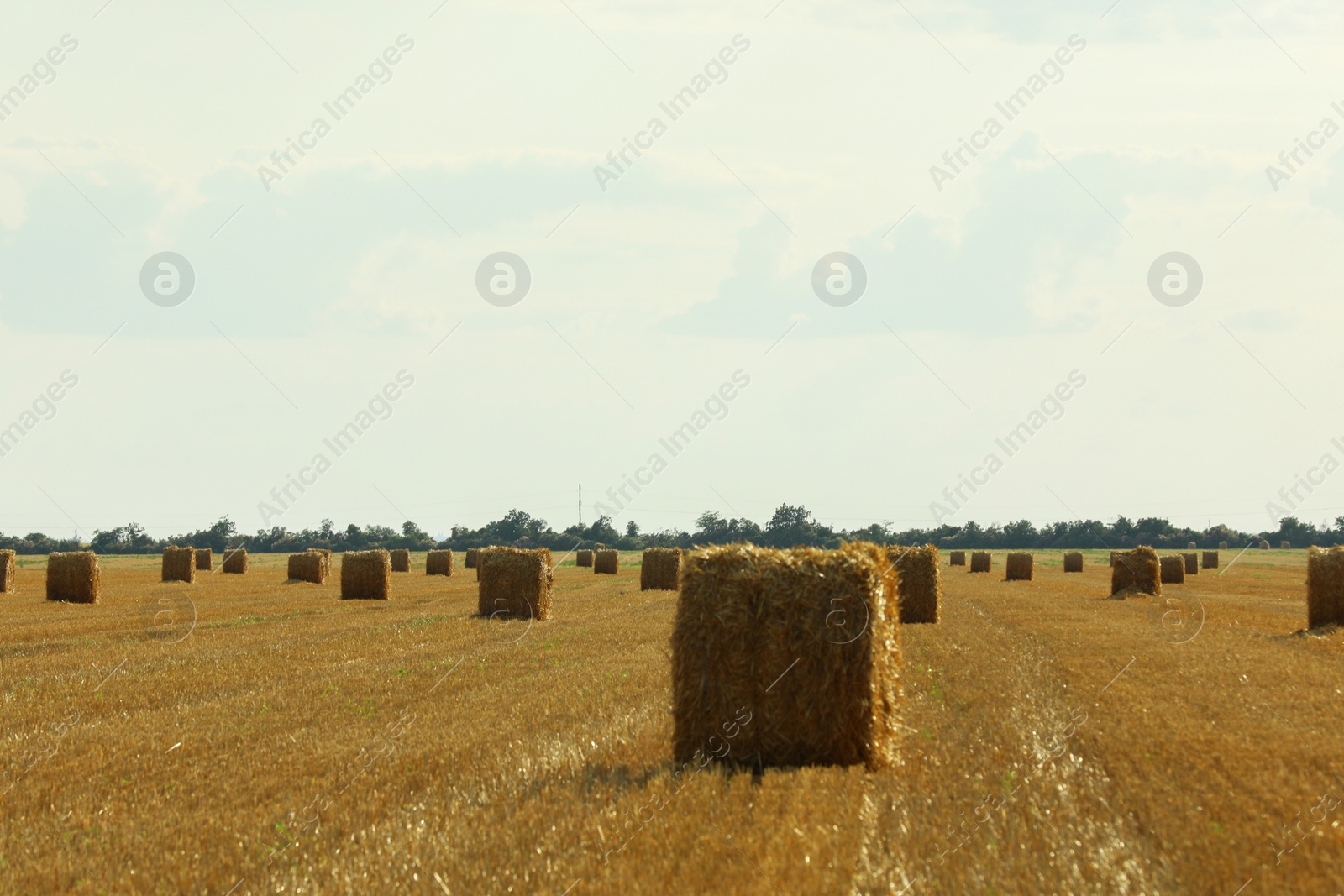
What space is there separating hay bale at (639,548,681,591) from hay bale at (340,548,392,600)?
10.4 meters

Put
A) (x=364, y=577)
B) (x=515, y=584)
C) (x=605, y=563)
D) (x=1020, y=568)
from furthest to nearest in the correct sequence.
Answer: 1. (x=605, y=563)
2. (x=1020, y=568)
3. (x=364, y=577)
4. (x=515, y=584)

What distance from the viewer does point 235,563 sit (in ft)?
196

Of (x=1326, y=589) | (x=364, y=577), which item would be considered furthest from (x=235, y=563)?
(x=1326, y=589)

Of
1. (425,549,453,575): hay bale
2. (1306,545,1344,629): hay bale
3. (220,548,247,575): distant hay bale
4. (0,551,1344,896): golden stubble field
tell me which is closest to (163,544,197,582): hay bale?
(220,548,247,575): distant hay bale

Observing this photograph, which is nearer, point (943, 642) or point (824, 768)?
point (824, 768)

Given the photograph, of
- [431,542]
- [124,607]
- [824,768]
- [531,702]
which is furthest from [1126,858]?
[431,542]

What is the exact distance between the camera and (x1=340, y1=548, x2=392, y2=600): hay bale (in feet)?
124

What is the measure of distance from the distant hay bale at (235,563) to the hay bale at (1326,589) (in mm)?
51245

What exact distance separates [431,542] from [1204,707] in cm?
13399

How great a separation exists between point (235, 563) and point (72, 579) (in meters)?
26.0

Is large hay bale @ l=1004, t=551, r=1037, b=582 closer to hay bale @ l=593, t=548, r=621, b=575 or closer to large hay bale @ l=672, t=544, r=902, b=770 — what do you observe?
hay bale @ l=593, t=548, r=621, b=575

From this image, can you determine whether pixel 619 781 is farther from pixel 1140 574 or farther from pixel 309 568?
pixel 309 568

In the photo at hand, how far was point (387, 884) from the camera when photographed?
22.4ft

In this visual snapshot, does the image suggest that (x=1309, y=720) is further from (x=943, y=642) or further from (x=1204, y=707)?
(x=943, y=642)
